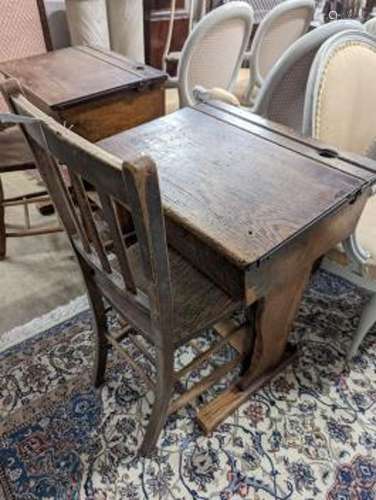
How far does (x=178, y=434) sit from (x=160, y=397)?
0.30m

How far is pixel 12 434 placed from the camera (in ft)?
3.90

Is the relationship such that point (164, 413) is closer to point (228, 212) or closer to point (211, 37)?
point (228, 212)

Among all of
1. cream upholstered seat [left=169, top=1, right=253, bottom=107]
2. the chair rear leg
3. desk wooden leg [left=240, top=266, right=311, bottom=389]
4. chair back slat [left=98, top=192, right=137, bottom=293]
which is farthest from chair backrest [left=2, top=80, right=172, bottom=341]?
cream upholstered seat [left=169, top=1, right=253, bottom=107]

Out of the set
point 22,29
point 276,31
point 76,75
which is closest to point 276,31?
point 276,31

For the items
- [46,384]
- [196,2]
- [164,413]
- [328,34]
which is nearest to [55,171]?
[164,413]

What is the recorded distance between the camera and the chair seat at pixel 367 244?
116 cm

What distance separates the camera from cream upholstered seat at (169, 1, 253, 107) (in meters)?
1.68

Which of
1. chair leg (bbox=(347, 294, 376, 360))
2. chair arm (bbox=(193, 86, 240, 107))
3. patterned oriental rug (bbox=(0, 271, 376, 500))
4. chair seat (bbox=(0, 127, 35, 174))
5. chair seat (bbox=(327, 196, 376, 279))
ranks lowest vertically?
patterned oriental rug (bbox=(0, 271, 376, 500))

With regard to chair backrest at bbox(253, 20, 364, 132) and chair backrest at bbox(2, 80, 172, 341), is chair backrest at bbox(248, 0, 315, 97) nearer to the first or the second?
chair backrest at bbox(253, 20, 364, 132)

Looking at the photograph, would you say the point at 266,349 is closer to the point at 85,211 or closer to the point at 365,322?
the point at 365,322

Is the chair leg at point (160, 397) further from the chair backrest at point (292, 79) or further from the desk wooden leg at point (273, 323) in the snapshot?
the chair backrest at point (292, 79)

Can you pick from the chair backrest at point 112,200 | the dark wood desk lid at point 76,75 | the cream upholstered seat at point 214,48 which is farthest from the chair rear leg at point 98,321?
the cream upholstered seat at point 214,48

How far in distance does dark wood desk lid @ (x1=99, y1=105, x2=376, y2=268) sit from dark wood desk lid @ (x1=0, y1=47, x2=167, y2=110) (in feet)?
1.27

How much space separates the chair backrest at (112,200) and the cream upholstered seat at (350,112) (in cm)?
68
